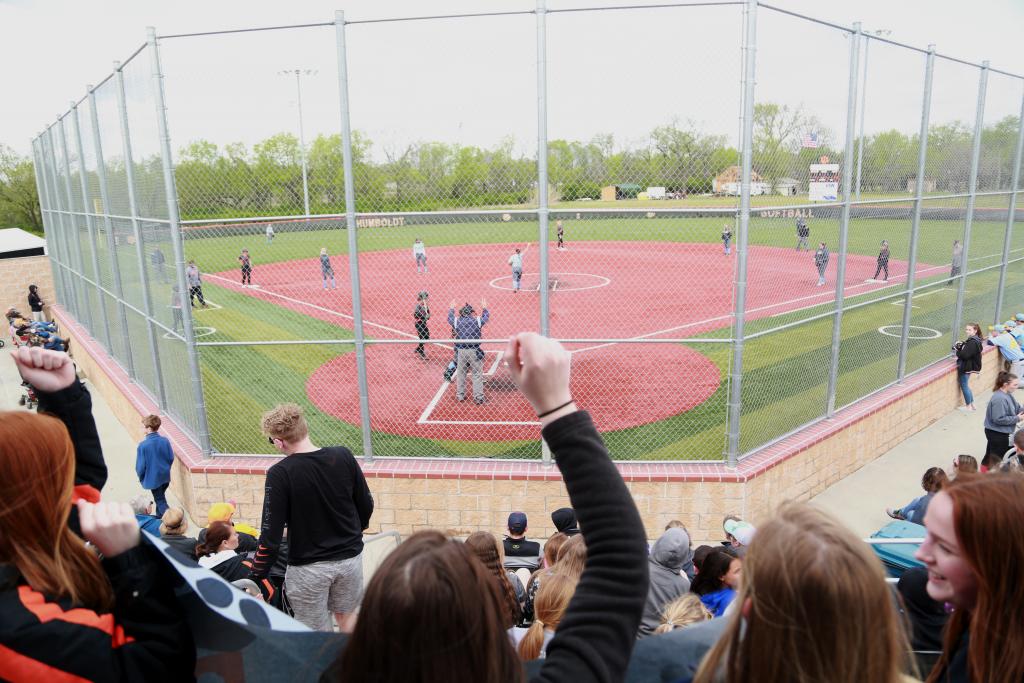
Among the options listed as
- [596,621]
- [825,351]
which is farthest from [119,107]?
[825,351]

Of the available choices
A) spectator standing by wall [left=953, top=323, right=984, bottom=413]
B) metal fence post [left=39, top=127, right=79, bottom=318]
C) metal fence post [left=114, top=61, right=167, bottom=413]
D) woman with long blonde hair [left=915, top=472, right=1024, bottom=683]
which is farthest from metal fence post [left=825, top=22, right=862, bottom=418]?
metal fence post [left=39, top=127, right=79, bottom=318]

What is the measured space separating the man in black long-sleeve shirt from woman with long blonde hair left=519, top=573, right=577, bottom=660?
1.52 metres

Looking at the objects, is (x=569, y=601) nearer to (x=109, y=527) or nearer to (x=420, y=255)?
(x=109, y=527)

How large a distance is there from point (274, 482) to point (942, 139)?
39.1 feet

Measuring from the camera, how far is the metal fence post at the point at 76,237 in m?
14.2

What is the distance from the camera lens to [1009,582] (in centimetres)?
165

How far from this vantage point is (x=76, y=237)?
48.7ft

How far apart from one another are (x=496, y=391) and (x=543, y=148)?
231 inches

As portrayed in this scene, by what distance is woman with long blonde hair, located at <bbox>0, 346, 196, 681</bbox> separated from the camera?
149 centimetres

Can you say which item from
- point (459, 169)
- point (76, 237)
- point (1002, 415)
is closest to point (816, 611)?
point (459, 169)

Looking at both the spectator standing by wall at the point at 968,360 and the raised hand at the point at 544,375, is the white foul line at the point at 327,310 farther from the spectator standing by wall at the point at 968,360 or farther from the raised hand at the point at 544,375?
the raised hand at the point at 544,375

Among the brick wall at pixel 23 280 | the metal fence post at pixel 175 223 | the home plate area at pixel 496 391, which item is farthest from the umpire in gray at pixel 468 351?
the brick wall at pixel 23 280

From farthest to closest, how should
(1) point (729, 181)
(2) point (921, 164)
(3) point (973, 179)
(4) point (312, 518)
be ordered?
(3) point (973, 179), (2) point (921, 164), (1) point (729, 181), (4) point (312, 518)

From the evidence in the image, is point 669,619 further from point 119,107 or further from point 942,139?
point 942,139
